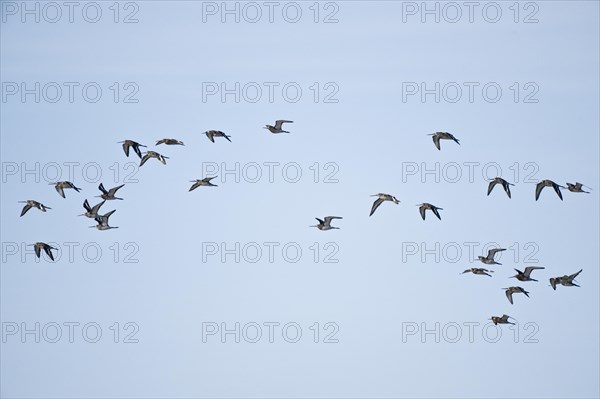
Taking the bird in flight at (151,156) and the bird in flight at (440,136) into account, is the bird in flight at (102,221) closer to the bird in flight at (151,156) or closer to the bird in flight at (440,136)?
the bird in flight at (151,156)

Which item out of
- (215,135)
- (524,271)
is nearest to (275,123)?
(215,135)

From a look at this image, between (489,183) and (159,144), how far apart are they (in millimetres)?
20472

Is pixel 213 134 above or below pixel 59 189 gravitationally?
above

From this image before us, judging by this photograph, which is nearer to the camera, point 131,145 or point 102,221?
point 131,145

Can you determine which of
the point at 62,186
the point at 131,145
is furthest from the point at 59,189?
the point at 131,145

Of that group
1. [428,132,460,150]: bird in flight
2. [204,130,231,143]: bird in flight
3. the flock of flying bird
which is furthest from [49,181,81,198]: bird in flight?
[428,132,460,150]: bird in flight

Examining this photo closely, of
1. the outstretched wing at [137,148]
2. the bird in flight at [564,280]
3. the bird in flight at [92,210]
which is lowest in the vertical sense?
the bird in flight at [564,280]

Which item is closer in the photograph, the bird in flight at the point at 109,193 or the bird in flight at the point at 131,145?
the bird in flight at the point at 131,145

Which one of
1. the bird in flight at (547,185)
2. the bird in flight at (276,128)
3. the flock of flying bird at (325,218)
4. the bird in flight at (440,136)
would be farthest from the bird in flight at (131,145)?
the bird in flight at (547,185)

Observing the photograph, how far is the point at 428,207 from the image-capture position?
76.7 meters

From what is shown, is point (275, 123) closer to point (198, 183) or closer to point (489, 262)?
point (198, 183)

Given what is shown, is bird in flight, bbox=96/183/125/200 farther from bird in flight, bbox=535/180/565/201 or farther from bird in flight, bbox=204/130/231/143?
bird in flight, bbox=535/180/565/201

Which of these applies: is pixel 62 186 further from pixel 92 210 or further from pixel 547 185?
pixel 547 185

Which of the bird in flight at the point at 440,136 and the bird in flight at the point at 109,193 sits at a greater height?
the bird in flight at the point at 440,136
